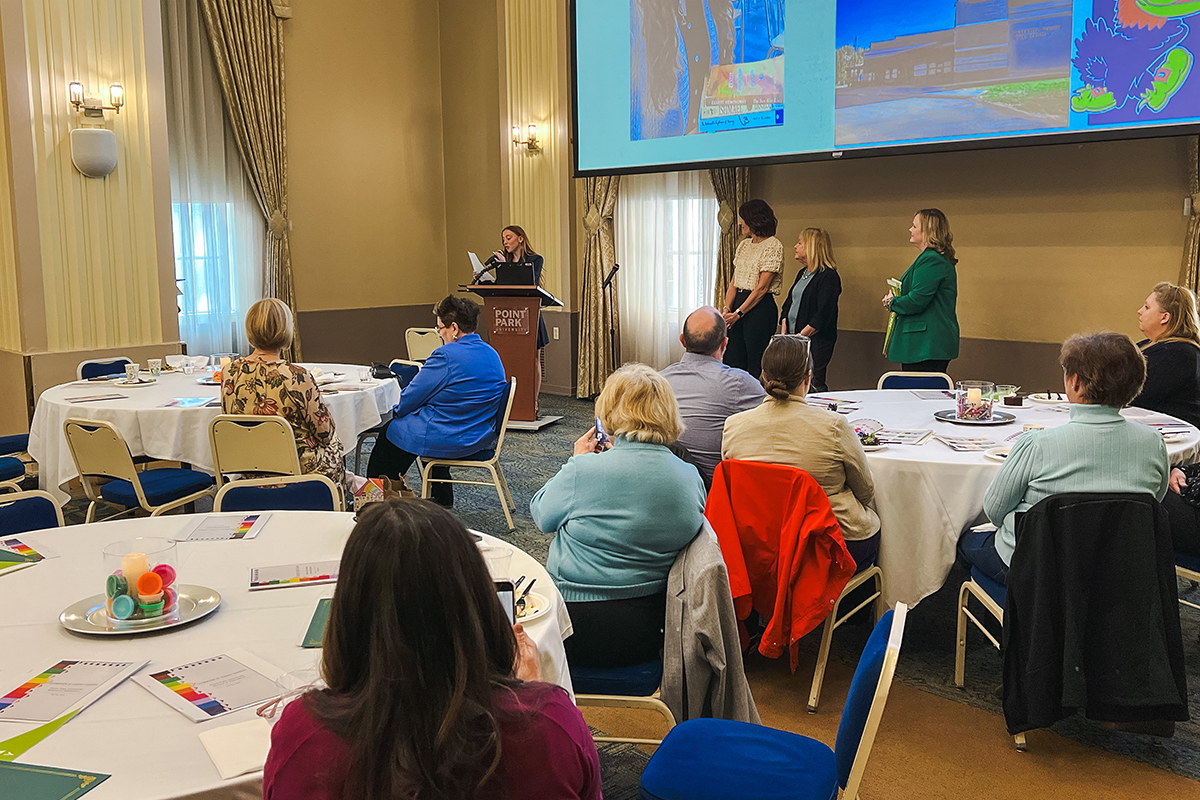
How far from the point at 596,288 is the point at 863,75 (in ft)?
10.6

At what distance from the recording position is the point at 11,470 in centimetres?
449

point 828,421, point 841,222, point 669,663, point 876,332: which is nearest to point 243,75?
point 841,222

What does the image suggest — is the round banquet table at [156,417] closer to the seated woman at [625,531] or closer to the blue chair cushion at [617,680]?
the seated woman at [625,531]

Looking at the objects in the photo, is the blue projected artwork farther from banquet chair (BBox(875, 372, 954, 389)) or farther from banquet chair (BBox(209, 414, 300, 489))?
banquet chair (BBox(209, 414, 300, 489))

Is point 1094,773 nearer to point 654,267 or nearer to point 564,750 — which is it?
point 564,750

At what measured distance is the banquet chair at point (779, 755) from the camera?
1.61 m

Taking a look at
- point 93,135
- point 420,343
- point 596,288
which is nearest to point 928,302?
point 596,288

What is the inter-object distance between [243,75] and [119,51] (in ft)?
7.61

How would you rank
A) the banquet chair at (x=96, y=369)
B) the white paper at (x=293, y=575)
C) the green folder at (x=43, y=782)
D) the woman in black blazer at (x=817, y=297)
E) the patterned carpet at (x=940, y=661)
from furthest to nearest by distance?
the woman in black blazer at (x=817, y=297) → the banquet chair at (x=96, y=369) → the patterned carpet at (x=940, y=661) → the white paper at (x=293, y=575) → the green folder at (x=43, y=782)

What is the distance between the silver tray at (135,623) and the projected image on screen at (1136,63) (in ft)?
17.4

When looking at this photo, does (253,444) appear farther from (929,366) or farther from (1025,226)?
(1025,226)

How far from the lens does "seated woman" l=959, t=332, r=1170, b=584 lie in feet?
8.52

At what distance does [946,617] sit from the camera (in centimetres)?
375

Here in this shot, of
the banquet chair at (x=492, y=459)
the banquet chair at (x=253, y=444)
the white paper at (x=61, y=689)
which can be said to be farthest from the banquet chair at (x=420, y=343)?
the white paper at (x=61, y=689)
